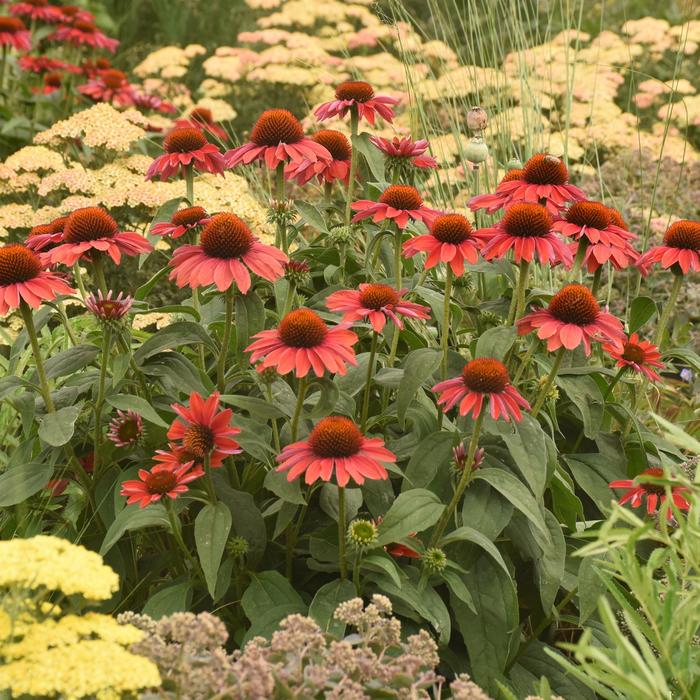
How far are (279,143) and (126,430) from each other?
26.1 inches

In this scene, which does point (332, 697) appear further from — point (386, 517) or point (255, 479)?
point (255, 479)

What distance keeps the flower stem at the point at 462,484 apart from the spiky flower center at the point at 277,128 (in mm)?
724

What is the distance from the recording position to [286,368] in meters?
1.69

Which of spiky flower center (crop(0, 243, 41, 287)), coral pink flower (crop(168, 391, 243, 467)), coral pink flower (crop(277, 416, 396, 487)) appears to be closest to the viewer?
coral pink flower (crop(277, 416, 396, 487))

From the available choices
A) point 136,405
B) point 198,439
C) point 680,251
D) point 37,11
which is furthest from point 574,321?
point 37,11

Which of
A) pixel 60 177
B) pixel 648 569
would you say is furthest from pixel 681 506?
pixel 60 177

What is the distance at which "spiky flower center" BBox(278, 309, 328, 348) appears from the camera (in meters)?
1.74

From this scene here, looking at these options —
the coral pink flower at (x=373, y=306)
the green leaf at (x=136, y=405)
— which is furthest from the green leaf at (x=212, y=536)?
the coral pink flower at (x=373, y=306)

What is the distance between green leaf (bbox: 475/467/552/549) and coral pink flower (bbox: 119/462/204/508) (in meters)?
0.51

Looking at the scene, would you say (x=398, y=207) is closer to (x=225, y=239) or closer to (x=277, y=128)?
(x=277, y=128)

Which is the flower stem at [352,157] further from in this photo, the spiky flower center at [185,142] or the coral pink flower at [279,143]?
the spiky flower center at [185,142]

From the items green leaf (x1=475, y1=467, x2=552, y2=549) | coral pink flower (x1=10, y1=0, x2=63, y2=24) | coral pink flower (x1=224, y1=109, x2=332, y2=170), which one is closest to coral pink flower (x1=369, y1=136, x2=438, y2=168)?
coral pink flower (x1=224, y1=109, x2=332, y2=170)

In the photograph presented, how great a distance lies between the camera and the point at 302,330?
174cm

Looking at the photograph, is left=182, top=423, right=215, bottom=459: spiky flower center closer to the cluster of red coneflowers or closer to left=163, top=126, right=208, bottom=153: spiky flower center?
the cluster of red coneflowers
